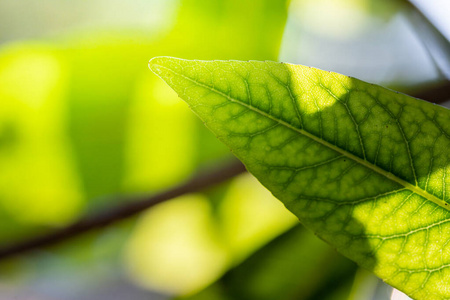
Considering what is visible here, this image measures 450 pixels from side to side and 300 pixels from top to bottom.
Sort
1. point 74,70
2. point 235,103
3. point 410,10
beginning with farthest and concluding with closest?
point 410,10
point 74,70
point 235,103

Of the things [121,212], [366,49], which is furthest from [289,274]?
[366,49]

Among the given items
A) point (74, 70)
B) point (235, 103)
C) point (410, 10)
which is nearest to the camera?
point (235, 103)

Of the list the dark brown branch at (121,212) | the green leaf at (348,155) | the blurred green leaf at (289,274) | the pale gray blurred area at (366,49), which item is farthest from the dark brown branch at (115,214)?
the green leaf at (348,155)

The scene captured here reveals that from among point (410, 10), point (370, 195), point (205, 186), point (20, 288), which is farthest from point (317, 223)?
point (410, 10)

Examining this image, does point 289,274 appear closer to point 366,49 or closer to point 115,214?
point 115,214

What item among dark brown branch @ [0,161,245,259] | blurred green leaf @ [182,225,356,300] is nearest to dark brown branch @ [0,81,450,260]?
dark brown branch @ [0,161,245,259]

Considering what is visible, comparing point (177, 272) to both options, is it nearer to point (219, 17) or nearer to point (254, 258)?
point (254, 258)
